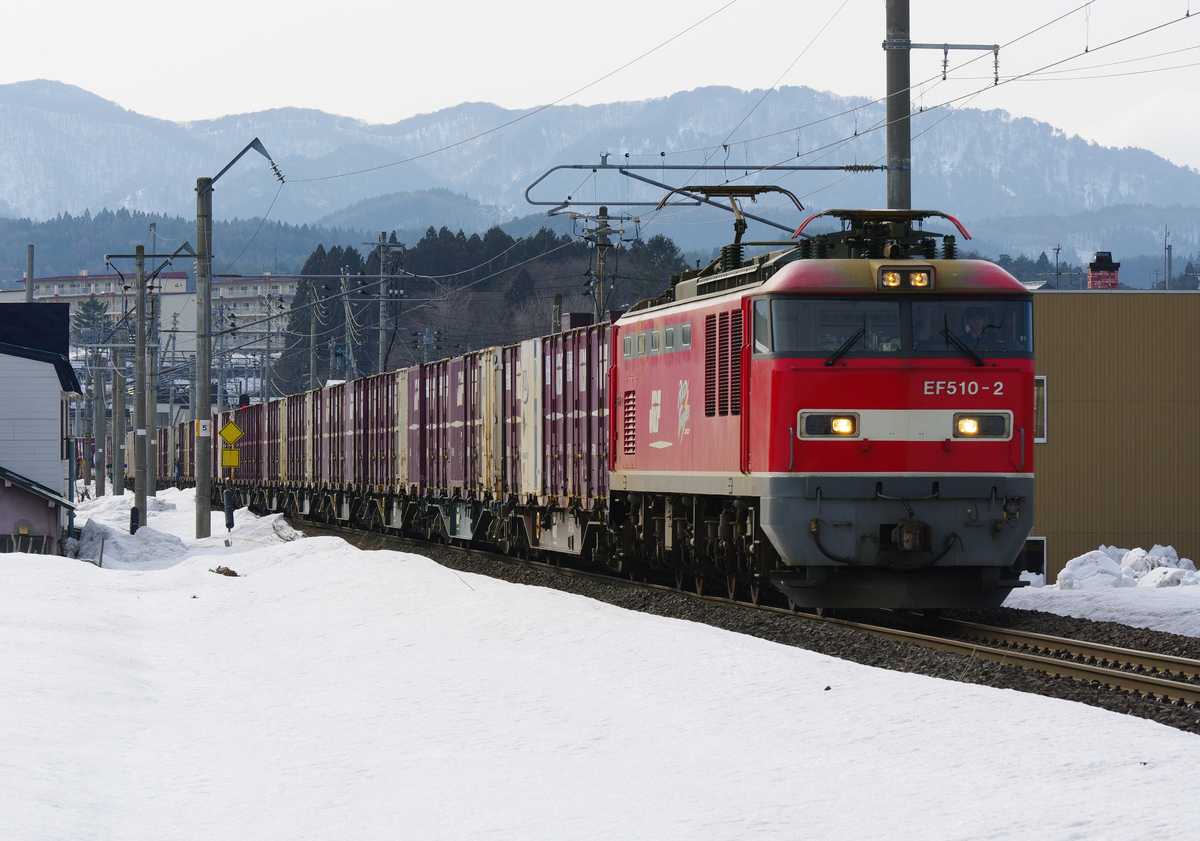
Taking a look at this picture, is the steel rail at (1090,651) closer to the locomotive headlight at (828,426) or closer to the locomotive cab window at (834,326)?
the locomotive headlight at (828,426)

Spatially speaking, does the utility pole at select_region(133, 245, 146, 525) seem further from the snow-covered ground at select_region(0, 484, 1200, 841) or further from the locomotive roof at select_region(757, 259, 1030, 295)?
the locomotive roof at select_region(757, 259, 1030, 295)

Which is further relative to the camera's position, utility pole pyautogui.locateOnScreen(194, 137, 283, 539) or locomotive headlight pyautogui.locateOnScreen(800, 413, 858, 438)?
utility pole pyautogui.locateOnScreen(194, 137, 283, 539)

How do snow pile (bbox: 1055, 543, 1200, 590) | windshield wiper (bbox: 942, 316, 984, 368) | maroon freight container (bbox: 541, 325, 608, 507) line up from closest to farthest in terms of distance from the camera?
windshield wiper (bbox: 942, 316, 984, 368), snow pile (bbox: 1055, 543, 1200, 590), maroon freight container (bbox: 541, 325, 608, 507)

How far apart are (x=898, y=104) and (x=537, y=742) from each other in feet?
40.9

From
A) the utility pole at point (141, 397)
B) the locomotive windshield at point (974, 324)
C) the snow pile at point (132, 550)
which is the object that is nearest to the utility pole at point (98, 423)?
the utility pole at point (141, 397)

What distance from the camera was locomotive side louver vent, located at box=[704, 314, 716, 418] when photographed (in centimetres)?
1495

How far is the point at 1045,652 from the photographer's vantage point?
41.3ft

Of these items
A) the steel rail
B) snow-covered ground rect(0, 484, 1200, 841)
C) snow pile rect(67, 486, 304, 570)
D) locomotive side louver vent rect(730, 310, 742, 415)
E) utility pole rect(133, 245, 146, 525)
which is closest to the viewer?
snow-covered ground rect(0, 484, 1200, 841)

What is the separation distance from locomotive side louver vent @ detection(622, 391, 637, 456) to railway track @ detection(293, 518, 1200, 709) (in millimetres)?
2032

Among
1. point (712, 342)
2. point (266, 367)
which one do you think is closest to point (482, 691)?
point (712, 342)

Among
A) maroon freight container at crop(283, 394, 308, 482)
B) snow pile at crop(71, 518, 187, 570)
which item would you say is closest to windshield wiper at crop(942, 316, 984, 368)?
snow pile at crop(71, 518, 187, 570)

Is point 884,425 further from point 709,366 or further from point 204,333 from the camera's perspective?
point 204,333

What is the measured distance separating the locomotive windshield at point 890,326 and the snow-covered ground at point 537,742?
2.96 m

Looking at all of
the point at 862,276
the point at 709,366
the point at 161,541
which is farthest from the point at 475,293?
the point at 862,276
